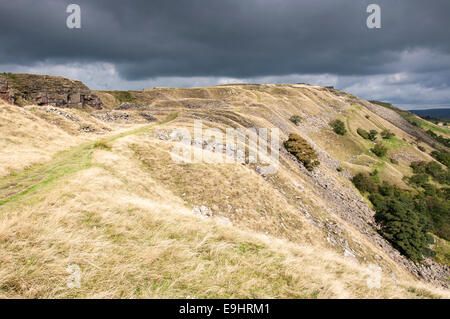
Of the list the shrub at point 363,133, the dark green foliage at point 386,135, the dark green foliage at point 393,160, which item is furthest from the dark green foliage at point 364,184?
the dark green foliage at point 386,135

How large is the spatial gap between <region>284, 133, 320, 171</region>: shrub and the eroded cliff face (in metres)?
59.1

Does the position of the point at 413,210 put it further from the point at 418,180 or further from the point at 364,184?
the point at 418,180

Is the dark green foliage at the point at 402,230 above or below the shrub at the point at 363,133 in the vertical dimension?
below

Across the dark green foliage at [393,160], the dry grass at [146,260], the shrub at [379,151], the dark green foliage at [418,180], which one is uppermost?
the shrub at [379,151]

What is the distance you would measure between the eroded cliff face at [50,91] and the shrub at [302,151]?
59.1 m

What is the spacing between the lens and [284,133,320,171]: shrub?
1599 inches

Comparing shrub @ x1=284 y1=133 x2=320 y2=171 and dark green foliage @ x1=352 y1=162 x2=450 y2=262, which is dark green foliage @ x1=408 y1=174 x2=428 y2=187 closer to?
dark green foliage @ x1=352 y1=162 x2=450 y2=262

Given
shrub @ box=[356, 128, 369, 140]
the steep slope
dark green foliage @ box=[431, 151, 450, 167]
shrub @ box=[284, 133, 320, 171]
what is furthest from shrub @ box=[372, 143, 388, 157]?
the steep slope

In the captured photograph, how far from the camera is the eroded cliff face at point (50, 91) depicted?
50.0 m

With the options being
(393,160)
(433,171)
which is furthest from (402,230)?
(433,171)

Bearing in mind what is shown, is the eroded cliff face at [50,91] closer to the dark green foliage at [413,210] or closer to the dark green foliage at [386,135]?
the dark green foliage at [413,210]

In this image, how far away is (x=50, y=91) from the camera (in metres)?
53.7
